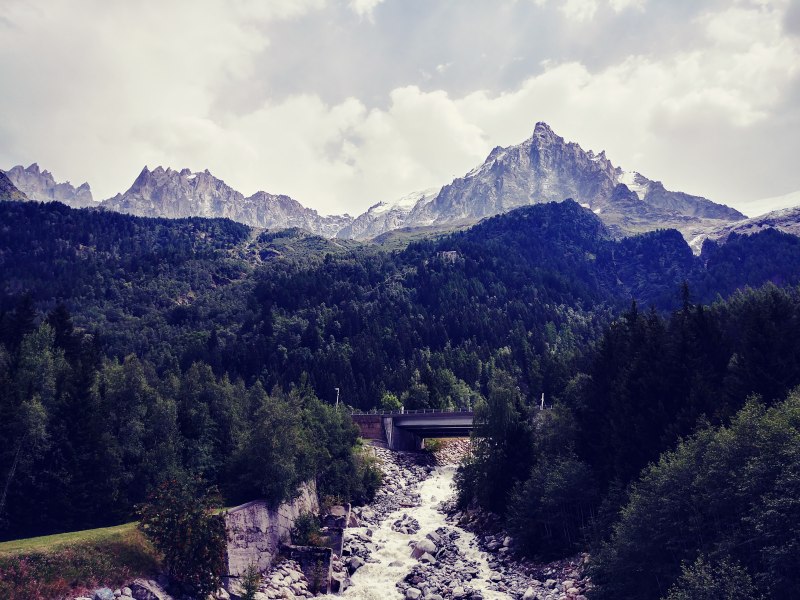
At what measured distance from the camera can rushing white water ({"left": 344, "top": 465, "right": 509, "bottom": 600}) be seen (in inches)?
2271

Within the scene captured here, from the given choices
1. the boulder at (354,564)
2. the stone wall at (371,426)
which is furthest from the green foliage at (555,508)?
the stone wall at (371,426)

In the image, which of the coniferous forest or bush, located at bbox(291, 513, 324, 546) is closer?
Result: the coniferous forest

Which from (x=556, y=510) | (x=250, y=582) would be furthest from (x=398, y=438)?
(x=250, y=582)

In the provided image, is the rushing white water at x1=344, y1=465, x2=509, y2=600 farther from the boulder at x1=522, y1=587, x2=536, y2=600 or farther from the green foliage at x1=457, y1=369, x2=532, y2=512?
the green foliage at x1=457, y1=369, x2=532, y2=512

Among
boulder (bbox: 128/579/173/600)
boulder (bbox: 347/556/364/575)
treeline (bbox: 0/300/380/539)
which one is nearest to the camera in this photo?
boulder (bbox: 128/579/173/600)

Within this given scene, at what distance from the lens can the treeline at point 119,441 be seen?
5638 cm

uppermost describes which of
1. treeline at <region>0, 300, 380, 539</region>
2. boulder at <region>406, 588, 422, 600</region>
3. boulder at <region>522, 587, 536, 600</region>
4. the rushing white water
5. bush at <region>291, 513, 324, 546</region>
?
treeline at <region>0, 300, 380, 539</region>

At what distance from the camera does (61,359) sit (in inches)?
2970

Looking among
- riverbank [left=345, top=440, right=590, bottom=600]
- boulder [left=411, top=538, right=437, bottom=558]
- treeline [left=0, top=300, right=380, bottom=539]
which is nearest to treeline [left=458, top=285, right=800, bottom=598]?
riverbank [left=345, top=440, right=590, bottom=600]

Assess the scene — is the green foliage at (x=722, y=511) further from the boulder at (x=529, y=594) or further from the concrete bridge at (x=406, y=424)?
the concrete bridge at (x=406, y=424)

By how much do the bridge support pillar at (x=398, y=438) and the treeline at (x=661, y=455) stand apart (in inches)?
1657

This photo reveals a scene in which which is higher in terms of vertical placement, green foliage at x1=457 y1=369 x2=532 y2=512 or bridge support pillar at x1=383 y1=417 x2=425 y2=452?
green foliage at x1=457 y1=369 x2=532 y2=512

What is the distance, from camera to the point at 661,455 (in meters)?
49.4

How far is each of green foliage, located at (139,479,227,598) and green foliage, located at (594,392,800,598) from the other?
32.5 meters
